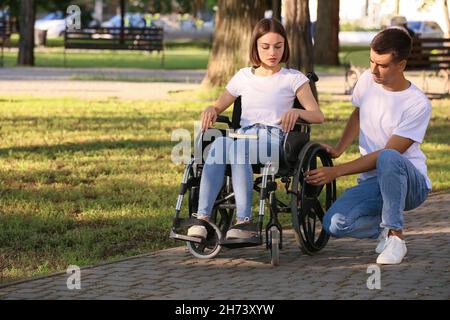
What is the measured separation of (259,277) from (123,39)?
26.4 metres

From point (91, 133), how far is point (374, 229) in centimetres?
749

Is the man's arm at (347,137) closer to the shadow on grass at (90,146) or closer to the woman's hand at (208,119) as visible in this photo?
the woman's hand at (208,119)

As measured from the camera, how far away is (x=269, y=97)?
7.48 m

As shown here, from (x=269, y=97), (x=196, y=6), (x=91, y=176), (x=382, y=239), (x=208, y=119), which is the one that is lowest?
(x=91, y=176)

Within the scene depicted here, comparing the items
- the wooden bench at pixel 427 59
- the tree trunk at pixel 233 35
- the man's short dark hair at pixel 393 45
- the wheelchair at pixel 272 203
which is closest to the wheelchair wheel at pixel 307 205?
the wheelchair at pixel 272 203

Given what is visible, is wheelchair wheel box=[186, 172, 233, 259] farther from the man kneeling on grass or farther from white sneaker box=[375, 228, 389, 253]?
white sneaker box=[375, 228, 389, 253]

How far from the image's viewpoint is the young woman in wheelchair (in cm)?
712

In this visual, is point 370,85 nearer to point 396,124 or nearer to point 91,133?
point 396,124

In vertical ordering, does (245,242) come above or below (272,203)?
below

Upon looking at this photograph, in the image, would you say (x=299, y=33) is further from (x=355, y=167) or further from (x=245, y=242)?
(x=245, y=242)

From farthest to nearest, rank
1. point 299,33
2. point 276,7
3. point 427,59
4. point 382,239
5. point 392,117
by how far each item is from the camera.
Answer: point 427,59
point 276,7
point 299,33
point 382,239
point 392,117

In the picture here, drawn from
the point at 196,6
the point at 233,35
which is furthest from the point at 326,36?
the point at 196,6

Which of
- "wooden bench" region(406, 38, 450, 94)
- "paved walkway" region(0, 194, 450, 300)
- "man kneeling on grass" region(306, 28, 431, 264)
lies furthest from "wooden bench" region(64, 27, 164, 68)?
"man kneeling on grass" region(306, 28, 431, 264)
